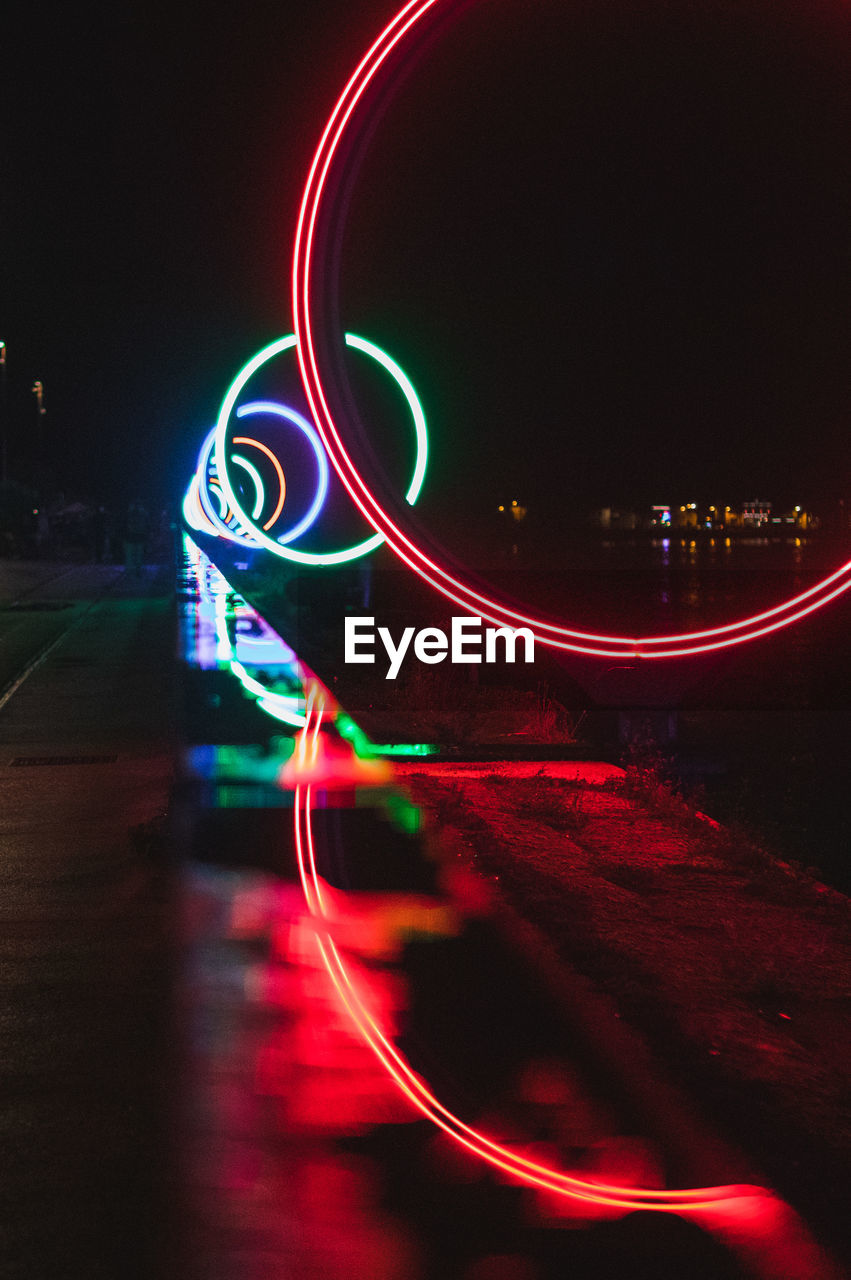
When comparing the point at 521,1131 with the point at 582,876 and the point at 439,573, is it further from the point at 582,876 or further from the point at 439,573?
the point at 439,573

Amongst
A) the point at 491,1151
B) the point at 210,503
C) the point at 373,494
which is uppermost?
the point at 210,503

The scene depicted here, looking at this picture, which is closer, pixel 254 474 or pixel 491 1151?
pixel 491 1151

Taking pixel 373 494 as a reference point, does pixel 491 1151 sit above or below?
below

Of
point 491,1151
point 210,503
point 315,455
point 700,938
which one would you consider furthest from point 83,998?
point 210,503

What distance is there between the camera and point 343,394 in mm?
10797

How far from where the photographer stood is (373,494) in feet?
34.8

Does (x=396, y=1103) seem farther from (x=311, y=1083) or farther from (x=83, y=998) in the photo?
(x=83, y=998)

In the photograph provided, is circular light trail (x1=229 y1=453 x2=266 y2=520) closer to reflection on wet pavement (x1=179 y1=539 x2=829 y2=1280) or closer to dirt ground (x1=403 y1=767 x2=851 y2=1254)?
dirt ground (x1=403 y1=767 x2=851 y2=1254)

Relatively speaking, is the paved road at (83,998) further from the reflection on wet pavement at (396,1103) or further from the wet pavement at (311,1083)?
the reflection on wet pavement at (396,1103)

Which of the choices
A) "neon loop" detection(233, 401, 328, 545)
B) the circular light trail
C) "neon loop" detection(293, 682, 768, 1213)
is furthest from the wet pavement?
the circular light trail

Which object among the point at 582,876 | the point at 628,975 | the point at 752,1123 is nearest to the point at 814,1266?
the point at 752,1123

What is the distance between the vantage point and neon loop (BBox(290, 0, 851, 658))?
10.3m

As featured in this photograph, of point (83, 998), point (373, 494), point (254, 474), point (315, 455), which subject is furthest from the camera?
point (254, 474)

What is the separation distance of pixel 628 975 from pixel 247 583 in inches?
1276
